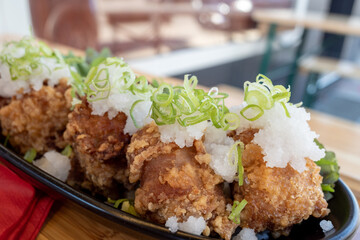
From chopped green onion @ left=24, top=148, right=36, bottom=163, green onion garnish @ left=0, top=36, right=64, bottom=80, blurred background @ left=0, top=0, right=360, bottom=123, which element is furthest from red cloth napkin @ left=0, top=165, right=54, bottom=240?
blurred background @ left=0, top=0, right=360, bottom=123

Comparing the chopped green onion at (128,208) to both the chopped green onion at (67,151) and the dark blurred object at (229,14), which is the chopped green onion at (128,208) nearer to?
the chopped green onion at (67,151)

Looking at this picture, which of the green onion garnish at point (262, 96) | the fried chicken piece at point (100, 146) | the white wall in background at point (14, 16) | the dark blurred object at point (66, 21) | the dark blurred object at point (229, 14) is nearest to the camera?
the green onion garnish at point (262, 96)

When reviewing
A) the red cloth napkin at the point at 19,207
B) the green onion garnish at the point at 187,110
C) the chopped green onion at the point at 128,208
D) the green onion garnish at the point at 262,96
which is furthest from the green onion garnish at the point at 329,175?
the red cloth napkin at the point at 19,207

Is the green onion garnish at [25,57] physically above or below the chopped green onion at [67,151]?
above

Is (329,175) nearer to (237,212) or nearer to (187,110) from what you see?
(237,212)

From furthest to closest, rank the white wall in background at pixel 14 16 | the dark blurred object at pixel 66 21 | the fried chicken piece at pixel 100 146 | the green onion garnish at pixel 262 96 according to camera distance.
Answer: the dark blurred object at pixel 66 21, the white wall in background at pixel 14 16, the fried chicken piece at pixel 100 146, the green onion garnish at pixel 262 96

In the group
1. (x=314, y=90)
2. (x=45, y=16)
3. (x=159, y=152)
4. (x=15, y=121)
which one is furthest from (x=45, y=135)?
(x=314, y=90)

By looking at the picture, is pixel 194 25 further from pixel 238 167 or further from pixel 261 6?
pixel 238 167
